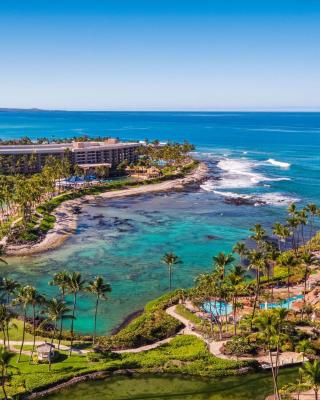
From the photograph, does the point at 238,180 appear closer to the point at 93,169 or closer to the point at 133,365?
the point at 93,169

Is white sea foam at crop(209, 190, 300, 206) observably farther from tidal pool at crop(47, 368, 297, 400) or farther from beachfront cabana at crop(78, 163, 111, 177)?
tidal pool at crop(47, 368, 297, 400)

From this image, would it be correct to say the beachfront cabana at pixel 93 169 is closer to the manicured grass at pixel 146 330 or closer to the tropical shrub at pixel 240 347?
the manicured grass at pixel 146 330

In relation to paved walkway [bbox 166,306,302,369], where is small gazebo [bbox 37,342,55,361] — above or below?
above

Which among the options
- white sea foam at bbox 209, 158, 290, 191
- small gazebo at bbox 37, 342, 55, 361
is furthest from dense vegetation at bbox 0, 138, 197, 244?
small gazebo at bbox 37, 342, 55, 361

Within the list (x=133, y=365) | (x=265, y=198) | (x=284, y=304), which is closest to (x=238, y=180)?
(x=265, y=198)

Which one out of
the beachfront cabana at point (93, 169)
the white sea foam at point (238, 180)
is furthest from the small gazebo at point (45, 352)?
the beachfront cabana at point (93, 169)
